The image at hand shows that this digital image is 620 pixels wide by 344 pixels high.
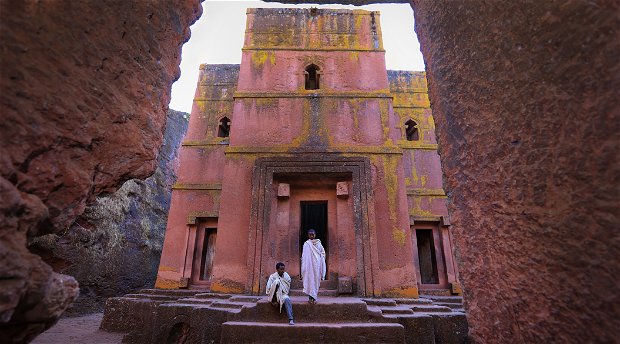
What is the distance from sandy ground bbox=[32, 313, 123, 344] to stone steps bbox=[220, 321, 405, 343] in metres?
3.82

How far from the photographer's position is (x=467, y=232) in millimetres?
1995

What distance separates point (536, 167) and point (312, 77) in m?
8.44

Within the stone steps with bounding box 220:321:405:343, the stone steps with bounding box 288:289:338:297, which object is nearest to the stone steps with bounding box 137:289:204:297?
the stone steps with bounding box 288:289:338:297

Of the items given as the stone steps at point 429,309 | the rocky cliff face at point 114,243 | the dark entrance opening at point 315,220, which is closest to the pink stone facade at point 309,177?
the stone steps at point 429,309

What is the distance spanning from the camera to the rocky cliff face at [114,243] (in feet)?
31.9

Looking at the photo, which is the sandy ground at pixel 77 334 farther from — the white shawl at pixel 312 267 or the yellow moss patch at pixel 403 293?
the yellow moss patch at pixel 403 293

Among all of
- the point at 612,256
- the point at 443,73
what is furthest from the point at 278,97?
the point at 612,256

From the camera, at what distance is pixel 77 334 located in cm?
700

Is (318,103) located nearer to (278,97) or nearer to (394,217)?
(278,97)

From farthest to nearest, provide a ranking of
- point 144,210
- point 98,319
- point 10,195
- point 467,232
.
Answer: point 144,210, point 98,319, point 467,232, point 10,195

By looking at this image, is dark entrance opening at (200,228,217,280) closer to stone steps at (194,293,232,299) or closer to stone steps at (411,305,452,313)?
stone steps at (194,293,232,299)

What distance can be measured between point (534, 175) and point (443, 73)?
Result: 3.53ft

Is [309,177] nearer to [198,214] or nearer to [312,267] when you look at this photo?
[312,267]

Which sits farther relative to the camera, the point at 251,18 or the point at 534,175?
the point at 251,18
